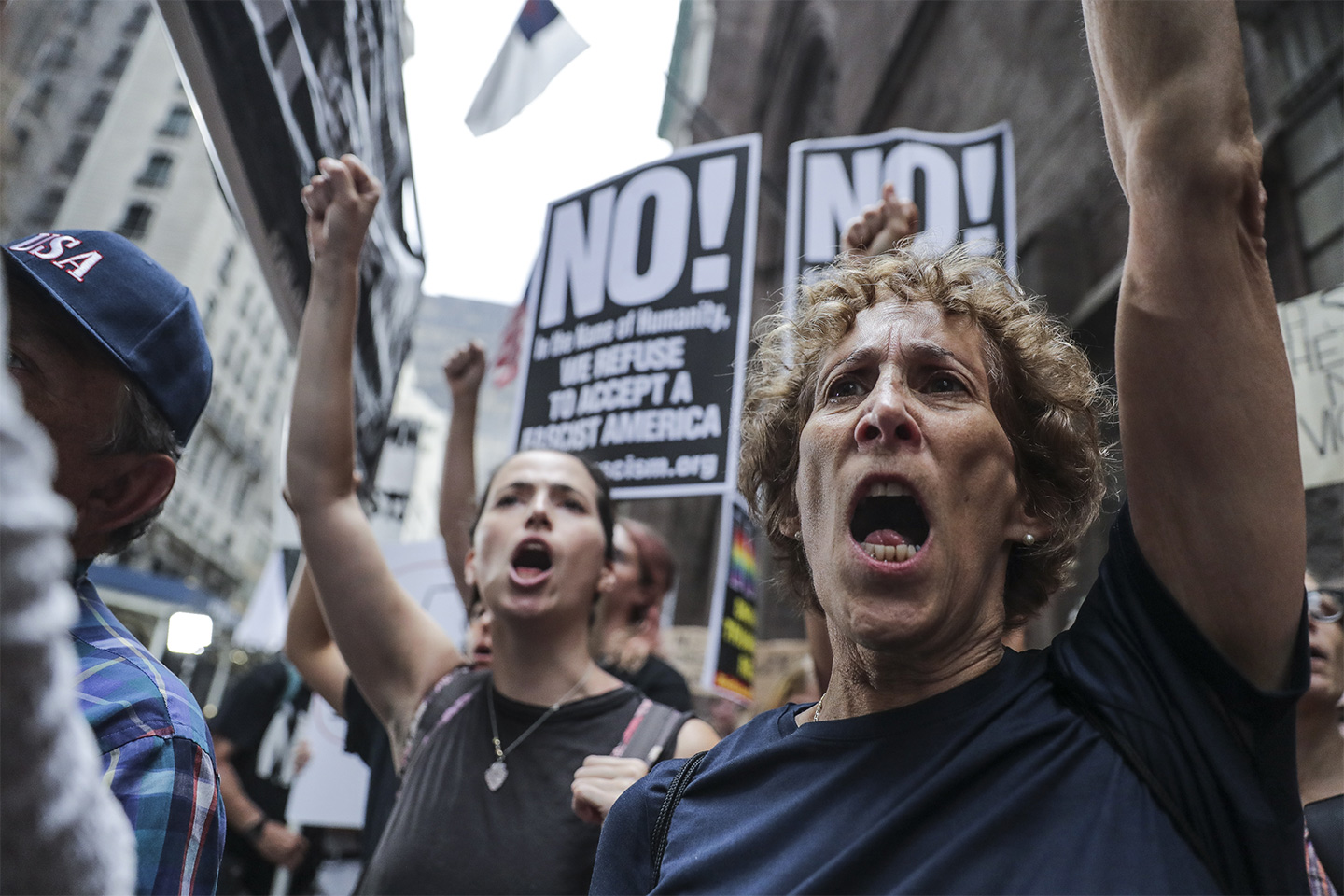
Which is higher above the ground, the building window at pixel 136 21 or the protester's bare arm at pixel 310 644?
the building window at pixel 136 21

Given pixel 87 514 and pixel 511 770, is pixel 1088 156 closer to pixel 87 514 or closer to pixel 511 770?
pixel 511 770

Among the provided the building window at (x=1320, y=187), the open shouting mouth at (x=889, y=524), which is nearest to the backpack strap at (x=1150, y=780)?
the open shouting mouth at (x=889, y=524)

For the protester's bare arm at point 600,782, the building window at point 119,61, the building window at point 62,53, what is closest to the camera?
the protester's bare arm at point 600,782

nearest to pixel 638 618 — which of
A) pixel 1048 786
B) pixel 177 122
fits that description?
pixel 1048 786

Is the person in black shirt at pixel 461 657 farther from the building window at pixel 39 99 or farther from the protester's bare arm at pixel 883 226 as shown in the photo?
the building window at pixel 39 99

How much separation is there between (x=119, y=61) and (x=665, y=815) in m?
9.64

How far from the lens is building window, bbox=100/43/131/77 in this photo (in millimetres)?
8414

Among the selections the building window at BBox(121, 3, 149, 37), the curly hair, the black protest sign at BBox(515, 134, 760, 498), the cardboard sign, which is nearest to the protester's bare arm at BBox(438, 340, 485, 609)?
the black protest sign at BBox(515, 134, 760, 498)

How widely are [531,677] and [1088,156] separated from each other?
4.73 metres

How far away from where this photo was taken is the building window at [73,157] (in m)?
10.2

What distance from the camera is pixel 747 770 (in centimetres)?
122

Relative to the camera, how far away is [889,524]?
4.42 feet

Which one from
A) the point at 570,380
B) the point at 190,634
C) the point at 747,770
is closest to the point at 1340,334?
the point at 747,770

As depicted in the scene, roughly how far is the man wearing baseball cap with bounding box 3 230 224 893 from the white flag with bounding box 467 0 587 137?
2407mm
